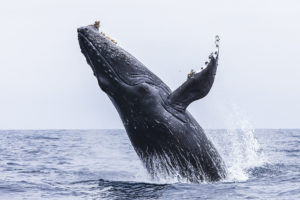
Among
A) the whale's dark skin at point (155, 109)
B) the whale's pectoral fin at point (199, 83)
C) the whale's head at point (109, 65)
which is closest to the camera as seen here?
the whale's pectoral fin at point (199, 83)

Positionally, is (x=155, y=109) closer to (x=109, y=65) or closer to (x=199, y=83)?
Answer: (x=199, y=83)

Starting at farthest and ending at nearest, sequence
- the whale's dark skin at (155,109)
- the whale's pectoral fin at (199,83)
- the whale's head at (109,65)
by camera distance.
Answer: the whale's head at (109,65), the whale's dark skin at (155,109), the whale's pectoral fin at (199,83)

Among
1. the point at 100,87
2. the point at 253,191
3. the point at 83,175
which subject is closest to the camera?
the point at 253,191

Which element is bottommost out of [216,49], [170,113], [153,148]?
[153,148]

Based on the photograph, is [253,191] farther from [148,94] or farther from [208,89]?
[148,94]

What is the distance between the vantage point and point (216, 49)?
10.2 meters

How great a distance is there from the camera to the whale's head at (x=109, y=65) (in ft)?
34.2

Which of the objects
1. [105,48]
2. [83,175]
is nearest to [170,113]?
[105,48]

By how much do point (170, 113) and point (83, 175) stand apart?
13.7 feet

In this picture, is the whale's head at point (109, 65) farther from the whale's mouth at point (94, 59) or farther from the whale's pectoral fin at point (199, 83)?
the whale's pectoral fin at point (199, 83)

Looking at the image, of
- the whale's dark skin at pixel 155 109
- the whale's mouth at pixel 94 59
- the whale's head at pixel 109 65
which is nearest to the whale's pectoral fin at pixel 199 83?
the whale's dark skin at pixel 155 109

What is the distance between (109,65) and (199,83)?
188cm

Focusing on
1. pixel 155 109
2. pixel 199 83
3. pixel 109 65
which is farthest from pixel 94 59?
pixel 199 83

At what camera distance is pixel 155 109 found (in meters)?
10.3
